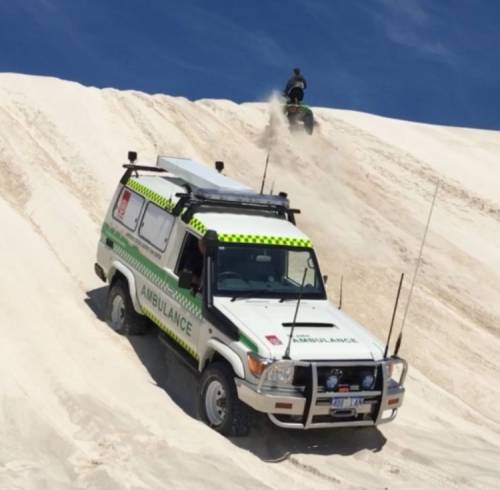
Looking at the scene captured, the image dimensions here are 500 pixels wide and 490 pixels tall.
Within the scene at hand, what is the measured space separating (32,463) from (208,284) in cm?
275

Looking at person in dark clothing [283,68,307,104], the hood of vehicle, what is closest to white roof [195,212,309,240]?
the hood of vehicle

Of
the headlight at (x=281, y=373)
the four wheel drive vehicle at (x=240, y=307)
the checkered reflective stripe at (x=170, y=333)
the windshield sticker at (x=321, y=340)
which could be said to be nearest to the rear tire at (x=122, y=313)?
the four wheel drive vehicle at (x=240, y=307)

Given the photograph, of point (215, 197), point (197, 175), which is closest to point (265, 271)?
point (215, 197)

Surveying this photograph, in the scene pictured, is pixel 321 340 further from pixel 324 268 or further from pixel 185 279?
pixel 324 268

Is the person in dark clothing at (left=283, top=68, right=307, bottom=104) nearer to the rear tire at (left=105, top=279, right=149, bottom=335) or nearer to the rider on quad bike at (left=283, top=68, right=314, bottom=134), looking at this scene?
the rider on quad bike at (left=283, top=68, right=314, bottom=134)

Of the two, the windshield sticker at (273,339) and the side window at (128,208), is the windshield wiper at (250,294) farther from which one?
the side window at (128,208)

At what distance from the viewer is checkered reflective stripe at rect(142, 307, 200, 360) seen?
9105 mm

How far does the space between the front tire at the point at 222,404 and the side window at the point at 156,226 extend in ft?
6.63

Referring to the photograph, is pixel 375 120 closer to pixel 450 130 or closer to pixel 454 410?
pixel 450 130

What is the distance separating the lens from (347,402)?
811cm

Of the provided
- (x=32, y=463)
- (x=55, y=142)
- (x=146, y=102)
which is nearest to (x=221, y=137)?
(x=146, y=102)

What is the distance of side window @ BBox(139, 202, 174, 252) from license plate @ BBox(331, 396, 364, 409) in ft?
9.99

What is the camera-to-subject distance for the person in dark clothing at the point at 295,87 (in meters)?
20.5

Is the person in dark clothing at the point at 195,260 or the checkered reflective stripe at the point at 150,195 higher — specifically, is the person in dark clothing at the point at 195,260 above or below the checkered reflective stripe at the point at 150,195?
below
